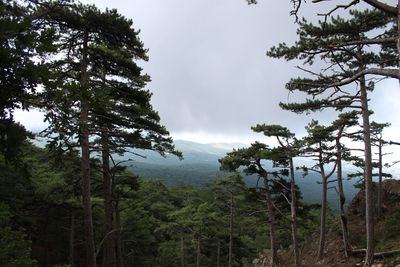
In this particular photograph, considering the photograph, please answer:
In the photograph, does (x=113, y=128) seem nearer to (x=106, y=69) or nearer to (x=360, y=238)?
(x=106, y=69)

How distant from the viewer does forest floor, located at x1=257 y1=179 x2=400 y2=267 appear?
17.4 meters

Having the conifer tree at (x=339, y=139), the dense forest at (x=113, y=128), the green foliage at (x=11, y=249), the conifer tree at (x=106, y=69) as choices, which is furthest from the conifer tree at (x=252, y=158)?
the green foliage at (x=11, y=249)

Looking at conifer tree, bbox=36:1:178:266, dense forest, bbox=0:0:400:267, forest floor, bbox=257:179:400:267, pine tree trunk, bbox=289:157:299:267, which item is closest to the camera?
dense forest, bbox=0:0:400:267

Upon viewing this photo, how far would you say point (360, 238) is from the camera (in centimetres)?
2144

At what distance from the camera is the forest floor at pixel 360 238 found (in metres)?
17.4

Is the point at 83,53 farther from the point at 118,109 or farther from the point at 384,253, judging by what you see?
the point at 384,253

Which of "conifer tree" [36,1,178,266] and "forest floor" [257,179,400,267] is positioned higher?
"conifer tree" [36,1,178,266]

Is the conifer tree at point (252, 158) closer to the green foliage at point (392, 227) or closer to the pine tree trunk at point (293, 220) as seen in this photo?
the pine tree trunk at point (293, 220)

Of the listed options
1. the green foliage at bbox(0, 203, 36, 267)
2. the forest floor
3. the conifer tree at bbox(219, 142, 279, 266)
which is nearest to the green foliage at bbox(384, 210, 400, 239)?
the forest floor

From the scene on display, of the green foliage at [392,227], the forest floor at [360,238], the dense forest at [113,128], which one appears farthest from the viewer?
the green foliage at [392,227]

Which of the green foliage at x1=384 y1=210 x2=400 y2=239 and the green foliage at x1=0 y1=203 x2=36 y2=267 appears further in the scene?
the green foliage at x1=384 y1=210 x2=400 y2=239

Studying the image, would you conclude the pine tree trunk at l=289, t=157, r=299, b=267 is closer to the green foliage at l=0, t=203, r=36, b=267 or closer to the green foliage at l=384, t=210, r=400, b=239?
the green foliage at l=384, t=210, r=400, b=239

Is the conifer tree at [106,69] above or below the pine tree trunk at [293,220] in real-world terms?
above

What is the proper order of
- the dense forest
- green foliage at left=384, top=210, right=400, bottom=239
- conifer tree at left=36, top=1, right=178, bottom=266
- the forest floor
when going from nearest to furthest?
the dense forest
conifer tree at left=36, top=1, right=178, bottom=266
the forest floor
green foliage at left=384, top=210, right=400, bottom=239
